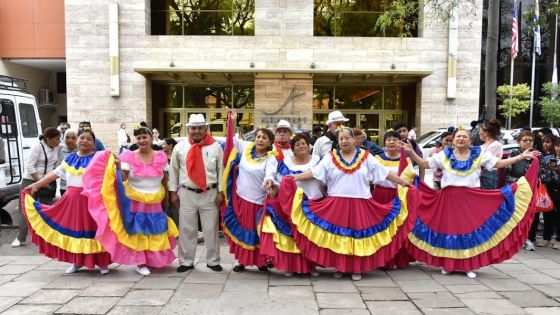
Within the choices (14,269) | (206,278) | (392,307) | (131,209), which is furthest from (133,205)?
(392,307)

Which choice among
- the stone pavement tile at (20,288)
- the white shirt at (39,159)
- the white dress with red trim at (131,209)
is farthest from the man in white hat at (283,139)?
the white shirt at (39,159)

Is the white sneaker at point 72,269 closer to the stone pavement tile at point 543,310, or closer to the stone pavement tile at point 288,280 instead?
the stone pavement tile at point 288,280

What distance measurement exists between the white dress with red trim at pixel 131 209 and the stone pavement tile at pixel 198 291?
27.8 inches

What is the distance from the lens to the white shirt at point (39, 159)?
7586 mm

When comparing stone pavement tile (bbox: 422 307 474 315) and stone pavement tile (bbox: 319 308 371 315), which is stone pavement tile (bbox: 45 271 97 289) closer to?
stone pavement tile (bbox: 319 308 371 315)

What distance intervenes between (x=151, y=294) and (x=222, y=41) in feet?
57.0

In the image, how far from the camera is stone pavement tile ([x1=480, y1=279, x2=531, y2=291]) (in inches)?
222

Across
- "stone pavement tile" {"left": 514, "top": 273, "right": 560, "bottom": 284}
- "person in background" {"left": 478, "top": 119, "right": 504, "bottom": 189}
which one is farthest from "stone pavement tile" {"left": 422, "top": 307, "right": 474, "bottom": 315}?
"person in background" {"left": 478, "top": 119, "right": 504, "bottom": 189}

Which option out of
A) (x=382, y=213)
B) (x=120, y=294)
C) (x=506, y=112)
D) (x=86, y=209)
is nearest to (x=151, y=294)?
(x=120, y=294)

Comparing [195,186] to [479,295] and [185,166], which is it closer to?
[185,166]

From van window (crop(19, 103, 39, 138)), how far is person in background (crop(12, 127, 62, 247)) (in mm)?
2630

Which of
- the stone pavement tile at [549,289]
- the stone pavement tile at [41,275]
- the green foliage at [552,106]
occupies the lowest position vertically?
the stone pavement tile at [549,289]

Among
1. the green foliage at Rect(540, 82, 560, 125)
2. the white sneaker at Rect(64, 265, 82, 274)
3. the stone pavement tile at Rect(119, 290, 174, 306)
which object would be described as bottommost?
the stone pavement tile at Rect(119, 290, 174, 306)

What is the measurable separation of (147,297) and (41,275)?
173 centimetres
